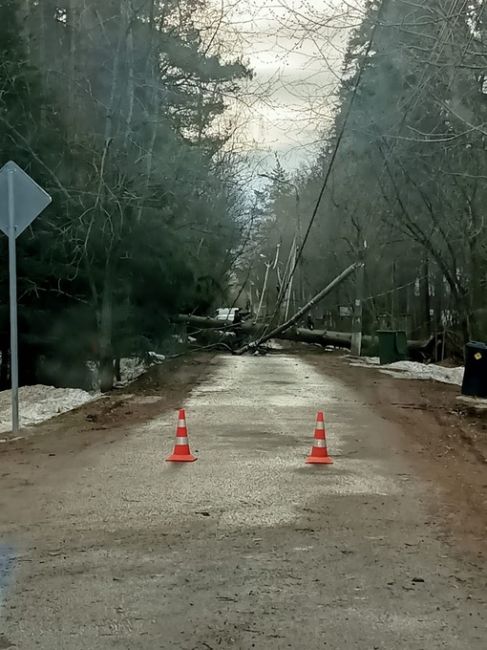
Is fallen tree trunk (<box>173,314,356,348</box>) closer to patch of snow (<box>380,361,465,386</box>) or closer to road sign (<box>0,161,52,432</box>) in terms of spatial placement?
patch of snow (<box>380,361,465,386</box>)

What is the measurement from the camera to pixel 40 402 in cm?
1769

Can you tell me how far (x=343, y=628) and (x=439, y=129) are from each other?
55.4ft

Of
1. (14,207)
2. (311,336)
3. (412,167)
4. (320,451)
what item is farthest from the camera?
(311,336)

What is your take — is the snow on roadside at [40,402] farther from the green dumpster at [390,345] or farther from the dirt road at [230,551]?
the green dumpster at [390,345]

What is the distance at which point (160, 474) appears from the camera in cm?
888

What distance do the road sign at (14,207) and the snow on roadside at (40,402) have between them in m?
2.25

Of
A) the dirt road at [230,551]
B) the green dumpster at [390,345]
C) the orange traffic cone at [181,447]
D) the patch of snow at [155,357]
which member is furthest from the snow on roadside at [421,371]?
the orange traffic cone at [181,447]

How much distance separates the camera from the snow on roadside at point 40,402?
48.0 feet

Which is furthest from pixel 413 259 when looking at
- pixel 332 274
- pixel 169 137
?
pixel 169 137

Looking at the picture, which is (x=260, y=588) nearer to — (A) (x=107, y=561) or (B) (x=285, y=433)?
(A) (x=107, y=561)

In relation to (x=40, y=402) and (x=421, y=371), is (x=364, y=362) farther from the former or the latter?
(x=40, y=402)

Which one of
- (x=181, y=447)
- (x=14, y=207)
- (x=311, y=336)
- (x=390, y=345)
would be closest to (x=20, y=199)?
(x=14, y=207)

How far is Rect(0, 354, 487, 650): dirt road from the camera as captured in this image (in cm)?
454

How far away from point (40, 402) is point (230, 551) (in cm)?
1239
